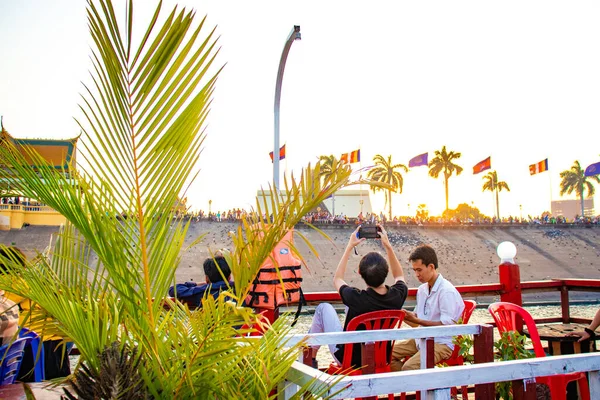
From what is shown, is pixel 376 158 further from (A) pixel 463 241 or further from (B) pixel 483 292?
(B) pixel 483 292

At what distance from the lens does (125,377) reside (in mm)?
1434

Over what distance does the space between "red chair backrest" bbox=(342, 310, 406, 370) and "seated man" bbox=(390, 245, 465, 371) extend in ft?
0.78

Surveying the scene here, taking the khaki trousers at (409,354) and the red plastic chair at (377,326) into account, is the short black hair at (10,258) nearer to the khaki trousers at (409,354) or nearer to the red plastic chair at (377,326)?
the red plastic chair at (377,326)

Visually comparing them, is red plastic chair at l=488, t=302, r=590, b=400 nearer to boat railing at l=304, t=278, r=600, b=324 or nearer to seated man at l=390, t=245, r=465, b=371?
seated man at l=390, t=245, r=465, b=371

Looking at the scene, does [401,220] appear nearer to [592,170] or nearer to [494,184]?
[592,170]

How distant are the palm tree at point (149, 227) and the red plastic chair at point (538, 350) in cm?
162

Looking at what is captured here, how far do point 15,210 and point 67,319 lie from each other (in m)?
40.6

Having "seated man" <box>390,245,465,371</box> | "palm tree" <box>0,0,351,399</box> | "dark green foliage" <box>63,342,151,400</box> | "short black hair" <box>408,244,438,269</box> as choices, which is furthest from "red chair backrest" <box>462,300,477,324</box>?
"dark green foliage" <box>63,342,151,400</box>

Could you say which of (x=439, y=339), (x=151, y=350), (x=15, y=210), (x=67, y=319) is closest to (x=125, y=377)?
(x=151, y=350)

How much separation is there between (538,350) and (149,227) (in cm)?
233

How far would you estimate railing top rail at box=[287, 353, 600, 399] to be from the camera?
1441mm

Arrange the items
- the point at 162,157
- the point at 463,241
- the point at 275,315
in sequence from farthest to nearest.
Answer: the point at 463,241 < the point at 275,315 < the point at 162,157

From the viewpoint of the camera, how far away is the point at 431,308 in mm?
3809

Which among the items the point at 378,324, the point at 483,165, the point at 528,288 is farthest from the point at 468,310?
the point at 483,165
